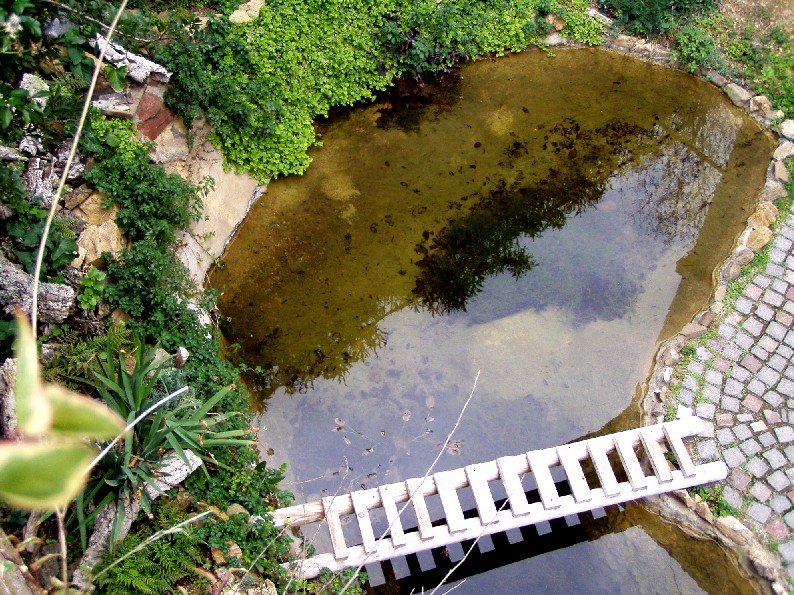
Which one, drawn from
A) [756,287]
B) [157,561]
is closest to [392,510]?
[157,561]

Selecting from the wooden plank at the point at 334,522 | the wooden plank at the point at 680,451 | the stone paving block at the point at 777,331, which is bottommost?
the wooden plank at the point at 334,522

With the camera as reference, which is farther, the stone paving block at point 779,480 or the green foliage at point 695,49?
the green foliage at point 695,49

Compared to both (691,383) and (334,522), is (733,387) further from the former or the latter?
(334,522)

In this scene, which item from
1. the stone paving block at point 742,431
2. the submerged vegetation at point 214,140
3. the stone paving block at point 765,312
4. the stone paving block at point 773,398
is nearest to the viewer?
the submerged vegetation at point 214,140

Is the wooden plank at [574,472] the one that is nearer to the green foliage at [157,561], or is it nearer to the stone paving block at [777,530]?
the stone paving block at [777,530]

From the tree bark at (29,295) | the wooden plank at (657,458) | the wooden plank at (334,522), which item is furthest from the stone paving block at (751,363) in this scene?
the tree bark at (29,295)

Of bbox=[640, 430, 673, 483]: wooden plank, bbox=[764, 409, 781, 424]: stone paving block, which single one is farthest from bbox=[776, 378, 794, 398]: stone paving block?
bbox=[640, 430, 673, 483]: wooden plank

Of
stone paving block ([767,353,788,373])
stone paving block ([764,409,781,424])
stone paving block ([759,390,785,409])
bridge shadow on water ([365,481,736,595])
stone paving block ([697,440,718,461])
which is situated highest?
stone paving block ([767,353,788,373])

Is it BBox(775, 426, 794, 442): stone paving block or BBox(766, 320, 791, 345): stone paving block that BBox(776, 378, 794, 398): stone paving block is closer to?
BBox(775, 426, 794, 442): stone paving block
